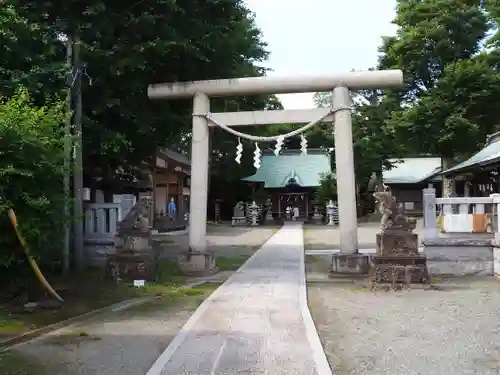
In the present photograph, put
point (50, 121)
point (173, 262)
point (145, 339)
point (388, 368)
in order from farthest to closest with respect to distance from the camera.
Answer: point (173, 262), point (50, 121), point (145, 339), point (388, 368)

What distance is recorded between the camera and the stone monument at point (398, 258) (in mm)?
10086

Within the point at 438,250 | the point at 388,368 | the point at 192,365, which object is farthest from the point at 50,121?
the point at 438,250

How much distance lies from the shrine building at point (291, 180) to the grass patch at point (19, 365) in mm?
32383

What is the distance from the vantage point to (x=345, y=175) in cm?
1191

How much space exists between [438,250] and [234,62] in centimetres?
716

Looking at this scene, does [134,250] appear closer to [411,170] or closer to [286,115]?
[286,115]

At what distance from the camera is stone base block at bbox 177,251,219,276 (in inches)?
487

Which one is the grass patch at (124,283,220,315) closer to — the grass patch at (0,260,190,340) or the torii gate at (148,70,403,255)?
the grass patch at (0,260,190,340)

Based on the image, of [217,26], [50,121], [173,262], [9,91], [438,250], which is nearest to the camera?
[50,121]

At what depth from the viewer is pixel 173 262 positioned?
46.8 feet

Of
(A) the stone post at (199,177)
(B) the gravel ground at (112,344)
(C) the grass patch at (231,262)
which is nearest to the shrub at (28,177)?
(B) the gravel ground at (112,344)

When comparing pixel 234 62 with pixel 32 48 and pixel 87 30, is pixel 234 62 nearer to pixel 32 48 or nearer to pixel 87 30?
pixel 87 30

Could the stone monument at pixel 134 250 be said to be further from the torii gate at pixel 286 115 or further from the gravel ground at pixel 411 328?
the gravel ground at pixel 411 328

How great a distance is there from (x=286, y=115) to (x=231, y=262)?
4.72m
